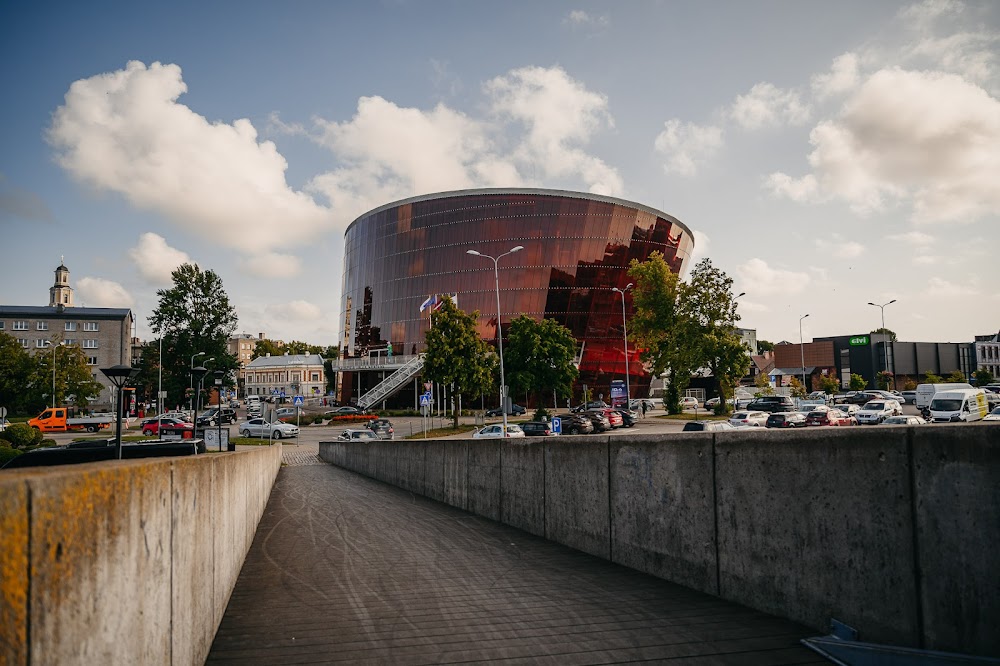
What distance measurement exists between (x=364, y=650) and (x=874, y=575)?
3823 millimetres

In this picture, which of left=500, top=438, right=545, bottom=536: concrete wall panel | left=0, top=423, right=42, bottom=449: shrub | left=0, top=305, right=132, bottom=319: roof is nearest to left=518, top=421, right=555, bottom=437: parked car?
left=0, top=423, right=42, bottom=449: shrub

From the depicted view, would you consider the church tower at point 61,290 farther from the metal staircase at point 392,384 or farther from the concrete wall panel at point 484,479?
the concrete wall panel at point 484,479

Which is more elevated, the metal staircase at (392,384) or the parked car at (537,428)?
the metal staircase at (392,384)

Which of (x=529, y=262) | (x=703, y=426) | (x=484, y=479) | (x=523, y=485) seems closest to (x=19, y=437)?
(x=484, y=479)

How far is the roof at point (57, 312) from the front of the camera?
109 m

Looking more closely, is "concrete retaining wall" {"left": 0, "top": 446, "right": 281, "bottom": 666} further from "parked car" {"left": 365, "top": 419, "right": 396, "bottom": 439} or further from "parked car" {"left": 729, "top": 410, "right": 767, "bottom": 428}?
"parked car" {"left": 365, "top": 419, "right": 396, "bottom": 439}

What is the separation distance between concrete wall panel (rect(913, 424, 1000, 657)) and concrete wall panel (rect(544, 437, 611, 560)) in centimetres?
419

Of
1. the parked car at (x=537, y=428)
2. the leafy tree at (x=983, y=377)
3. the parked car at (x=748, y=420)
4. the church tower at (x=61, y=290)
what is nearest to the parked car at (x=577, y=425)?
the parked car at (x=537, y=428)

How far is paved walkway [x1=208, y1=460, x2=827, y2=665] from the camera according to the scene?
15.6ft

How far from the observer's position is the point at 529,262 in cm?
8044

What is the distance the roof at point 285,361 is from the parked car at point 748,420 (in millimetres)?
158818

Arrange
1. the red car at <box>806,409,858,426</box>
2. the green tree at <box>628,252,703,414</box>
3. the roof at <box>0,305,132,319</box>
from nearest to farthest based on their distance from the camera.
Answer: the red car at <box>806,409,858,426</box> → the green tree at <box>628,252,703,414</box> → the roof at <box>0,305,132,319</box>

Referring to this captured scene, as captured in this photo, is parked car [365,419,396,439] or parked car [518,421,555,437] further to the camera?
parked car [365,419,396,439]

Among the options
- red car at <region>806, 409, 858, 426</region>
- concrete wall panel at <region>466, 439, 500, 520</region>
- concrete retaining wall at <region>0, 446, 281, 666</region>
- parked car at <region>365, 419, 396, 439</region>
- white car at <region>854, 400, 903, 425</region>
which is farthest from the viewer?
parked car at <region>365, 419, 396, 439</region>
